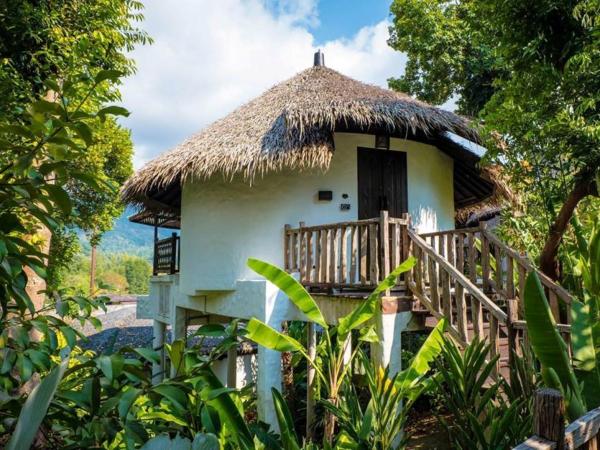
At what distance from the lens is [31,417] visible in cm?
83

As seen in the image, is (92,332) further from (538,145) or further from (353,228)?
(538,145)

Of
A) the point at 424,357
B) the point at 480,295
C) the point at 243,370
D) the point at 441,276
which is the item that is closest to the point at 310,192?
the point at 441,276

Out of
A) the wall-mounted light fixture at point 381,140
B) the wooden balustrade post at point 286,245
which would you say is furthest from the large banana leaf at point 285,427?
the wall-mounted light fixture at point 381,140

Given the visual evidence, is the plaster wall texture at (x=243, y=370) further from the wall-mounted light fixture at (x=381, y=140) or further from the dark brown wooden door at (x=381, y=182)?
the wall-mounted light fixture at (x=381, y=140)

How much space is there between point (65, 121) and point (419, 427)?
7.18m

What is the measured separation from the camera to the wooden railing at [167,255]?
31.1ft

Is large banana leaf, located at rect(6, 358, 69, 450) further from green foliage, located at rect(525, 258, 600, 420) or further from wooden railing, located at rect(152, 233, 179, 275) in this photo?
wooden railing, located at rect(152, 233, 179, 275)

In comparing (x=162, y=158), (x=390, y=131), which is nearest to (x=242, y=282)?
(x=162, y=158)

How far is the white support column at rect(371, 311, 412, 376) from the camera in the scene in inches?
190

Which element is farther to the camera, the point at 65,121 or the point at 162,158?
the point at 162,158

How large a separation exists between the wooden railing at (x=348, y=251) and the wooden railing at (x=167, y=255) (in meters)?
3.65

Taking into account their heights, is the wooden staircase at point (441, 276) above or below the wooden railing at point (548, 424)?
above

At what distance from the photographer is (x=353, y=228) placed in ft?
18.5

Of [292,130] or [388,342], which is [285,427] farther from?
[292,130]
